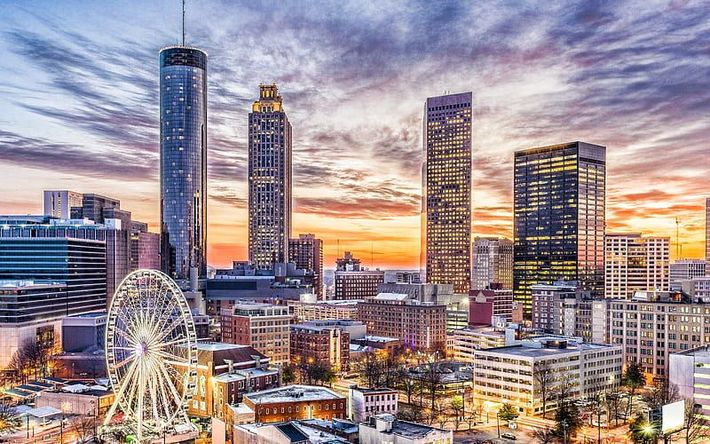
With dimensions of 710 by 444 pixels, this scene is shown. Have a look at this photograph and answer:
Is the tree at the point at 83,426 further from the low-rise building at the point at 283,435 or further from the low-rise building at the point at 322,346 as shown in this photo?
the low-rise building at the point at 322,346

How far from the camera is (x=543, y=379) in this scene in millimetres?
90875

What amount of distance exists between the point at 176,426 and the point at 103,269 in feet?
332

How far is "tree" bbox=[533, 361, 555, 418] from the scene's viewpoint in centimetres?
9044

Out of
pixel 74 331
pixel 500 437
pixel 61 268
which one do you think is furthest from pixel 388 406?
pixel 61 268

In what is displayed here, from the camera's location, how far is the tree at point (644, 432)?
6944 cm

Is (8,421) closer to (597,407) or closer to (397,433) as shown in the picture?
(397,433)

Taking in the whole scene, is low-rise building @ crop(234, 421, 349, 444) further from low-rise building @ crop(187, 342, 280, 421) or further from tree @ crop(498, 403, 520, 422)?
tree @ crop(498, 403, 520, 422)

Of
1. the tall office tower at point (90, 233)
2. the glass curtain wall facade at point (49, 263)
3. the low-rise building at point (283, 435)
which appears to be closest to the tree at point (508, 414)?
the low-rise building at point (283, 435)

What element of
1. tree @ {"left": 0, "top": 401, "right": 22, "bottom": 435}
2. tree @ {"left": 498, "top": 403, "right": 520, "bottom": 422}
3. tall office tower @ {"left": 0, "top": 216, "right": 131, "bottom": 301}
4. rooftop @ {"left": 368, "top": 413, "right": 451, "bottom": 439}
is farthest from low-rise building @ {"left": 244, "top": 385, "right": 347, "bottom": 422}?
tall office tower @ {"left": 0, "top": 216, "right": 131, "bottom": 301}

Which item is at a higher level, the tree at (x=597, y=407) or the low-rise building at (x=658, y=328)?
the low-rise building at (x=658, y=328)

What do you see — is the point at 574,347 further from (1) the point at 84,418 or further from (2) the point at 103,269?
(2) the point at 103,269

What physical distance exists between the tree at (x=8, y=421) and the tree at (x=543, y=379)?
2541 inches

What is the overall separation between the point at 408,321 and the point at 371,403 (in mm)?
79791

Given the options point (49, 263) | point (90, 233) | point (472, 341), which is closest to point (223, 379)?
point (472, 341)
